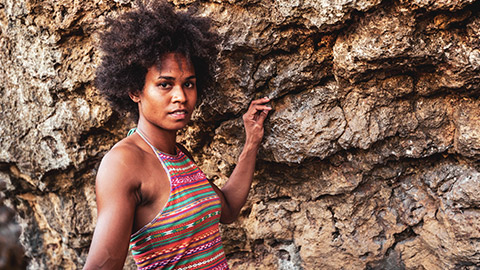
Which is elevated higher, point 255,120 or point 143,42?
point 143,42

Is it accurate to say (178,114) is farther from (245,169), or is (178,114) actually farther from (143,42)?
(245,169)

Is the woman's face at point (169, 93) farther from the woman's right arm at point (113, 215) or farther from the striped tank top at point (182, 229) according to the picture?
the woman's right arm at point (113, 215)

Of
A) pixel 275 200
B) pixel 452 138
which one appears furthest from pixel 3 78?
pixel 452 138

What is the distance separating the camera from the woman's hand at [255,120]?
2434mm

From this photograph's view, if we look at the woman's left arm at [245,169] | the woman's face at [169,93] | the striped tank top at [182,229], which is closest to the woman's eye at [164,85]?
the woman's face at [169,93]

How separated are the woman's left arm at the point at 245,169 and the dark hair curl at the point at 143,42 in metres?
0.43

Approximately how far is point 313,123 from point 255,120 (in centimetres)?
31

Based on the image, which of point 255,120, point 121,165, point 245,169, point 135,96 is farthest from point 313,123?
point 121,165

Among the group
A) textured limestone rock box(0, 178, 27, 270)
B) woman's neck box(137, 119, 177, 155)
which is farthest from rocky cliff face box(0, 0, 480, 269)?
textured limestone rock box(0, 178, 27, 270)

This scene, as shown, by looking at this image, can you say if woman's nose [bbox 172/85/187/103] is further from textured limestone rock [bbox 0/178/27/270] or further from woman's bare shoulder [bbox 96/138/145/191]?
textured limestone rock [bbox 0/178/27/270]

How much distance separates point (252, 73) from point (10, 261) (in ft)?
15.3

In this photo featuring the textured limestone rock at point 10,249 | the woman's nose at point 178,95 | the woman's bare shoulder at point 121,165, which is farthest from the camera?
the textured limestone rock at point 10,249

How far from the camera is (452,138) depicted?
7.54 feet

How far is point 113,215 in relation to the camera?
5.35ft
